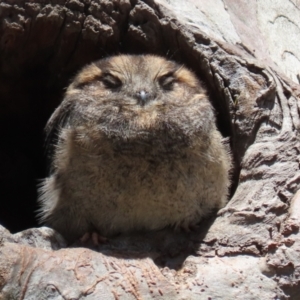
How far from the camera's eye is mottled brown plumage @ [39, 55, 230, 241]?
299 cm

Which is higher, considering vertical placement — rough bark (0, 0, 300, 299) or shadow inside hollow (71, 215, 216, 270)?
rough bark (0, 0, 300, 299)

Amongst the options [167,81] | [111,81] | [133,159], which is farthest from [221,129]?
[133,159]

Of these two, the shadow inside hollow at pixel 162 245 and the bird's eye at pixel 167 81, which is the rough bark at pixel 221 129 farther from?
the bird's eye at pixel 167 81

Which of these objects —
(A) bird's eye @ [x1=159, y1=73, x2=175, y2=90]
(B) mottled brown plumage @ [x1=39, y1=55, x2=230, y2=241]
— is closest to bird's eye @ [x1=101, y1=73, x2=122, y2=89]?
(B) mottled brown plumage @ [x1=39, y1=55, x2=230, y2=241]

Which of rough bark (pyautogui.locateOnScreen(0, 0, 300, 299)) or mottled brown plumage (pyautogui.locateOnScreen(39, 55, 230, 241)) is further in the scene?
mottled brown plumage (pyautogui.locateOnScreen(39, 55, 230, 241))

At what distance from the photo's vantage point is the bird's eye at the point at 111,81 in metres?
3.36

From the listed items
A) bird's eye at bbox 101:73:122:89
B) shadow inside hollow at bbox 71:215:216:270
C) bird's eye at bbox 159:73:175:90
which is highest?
bird's eye at bbox 159:73:175:90

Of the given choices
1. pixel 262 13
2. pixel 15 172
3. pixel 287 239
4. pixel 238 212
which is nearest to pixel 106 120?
pixel 238 212

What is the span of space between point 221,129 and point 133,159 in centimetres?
90

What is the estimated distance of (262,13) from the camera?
389 centimetres

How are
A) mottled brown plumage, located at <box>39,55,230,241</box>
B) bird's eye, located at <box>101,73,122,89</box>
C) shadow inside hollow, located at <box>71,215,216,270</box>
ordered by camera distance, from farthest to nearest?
1. bird's eye, located at <box>101,73,122,89</box>
2. mottled brown plumage, located at <box>39,55,230,241</box>
3. shadow inside hollow, located at <box>71,215,216,270</box>

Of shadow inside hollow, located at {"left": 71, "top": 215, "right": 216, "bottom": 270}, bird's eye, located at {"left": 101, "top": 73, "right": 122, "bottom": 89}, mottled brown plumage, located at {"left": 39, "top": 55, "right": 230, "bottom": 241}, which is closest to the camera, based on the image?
shadow inside hollow, located at {"left": 71, "top": 215, "right": 216, "bottom": 270}

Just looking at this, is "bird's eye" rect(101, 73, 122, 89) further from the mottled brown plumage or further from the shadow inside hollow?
the shadow inside hollow

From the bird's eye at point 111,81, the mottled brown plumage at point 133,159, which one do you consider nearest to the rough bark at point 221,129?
the mottled brown plumage at point 133,159
